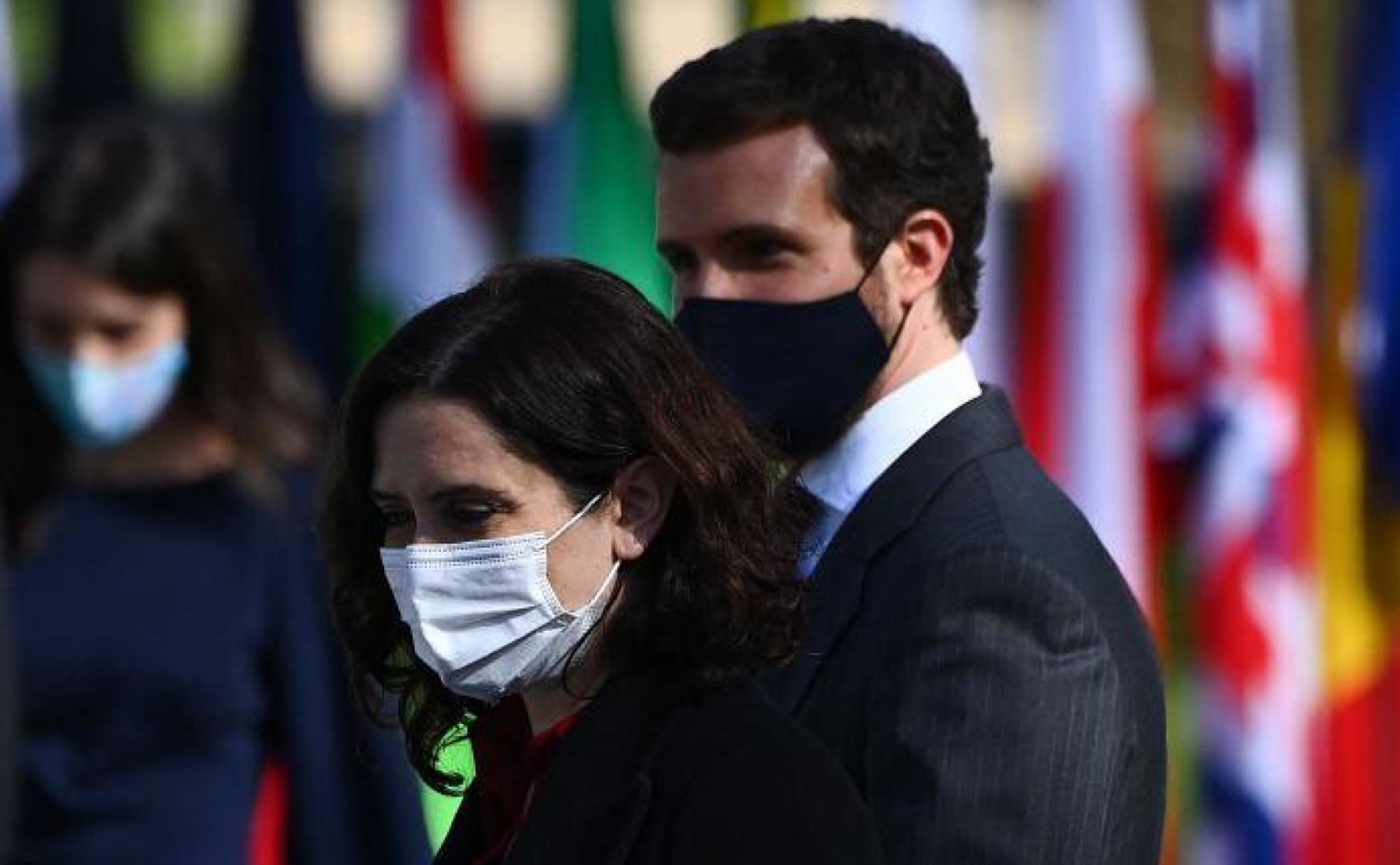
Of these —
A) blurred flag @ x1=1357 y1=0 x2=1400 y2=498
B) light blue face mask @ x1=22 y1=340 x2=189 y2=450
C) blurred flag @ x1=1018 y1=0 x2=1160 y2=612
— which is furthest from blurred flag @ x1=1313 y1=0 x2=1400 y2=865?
light blue face mask @ x1=22 y1=340 x2=189 y2=450

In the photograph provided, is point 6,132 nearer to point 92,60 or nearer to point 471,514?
point 92,60

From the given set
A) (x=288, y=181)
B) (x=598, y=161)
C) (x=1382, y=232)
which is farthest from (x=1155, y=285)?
(x=288, y=181)

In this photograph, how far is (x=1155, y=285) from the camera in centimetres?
688

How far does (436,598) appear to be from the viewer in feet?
8.17

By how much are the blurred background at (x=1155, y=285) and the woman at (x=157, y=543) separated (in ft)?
6.19

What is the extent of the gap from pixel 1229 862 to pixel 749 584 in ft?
14.2

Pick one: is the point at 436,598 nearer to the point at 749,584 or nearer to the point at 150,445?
the point at 749,584

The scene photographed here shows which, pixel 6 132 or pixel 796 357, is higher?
pixel 796 357

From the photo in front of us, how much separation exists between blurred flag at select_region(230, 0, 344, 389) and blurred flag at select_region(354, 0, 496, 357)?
0.20m

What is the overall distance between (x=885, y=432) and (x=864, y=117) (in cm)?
37

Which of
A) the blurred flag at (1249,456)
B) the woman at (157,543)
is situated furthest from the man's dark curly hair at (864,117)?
the blurred flag at (1249,456)

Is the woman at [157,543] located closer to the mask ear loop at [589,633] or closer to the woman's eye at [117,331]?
the woman's eye at [117,331]

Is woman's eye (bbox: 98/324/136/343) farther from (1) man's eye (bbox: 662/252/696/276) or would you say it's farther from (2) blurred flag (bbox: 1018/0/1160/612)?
(2) blurred flag (bbox: 1018/0/1160/612)

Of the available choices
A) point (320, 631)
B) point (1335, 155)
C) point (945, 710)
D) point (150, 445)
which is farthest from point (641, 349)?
point (1335, 155)
